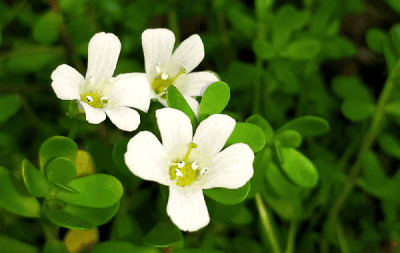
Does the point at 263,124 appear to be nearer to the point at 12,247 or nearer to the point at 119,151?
the point at 119,151

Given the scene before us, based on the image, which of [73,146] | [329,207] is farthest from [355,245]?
[73,146]

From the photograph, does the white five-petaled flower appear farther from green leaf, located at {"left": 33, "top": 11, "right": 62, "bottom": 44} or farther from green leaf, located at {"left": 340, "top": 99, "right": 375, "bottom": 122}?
green leaf, located at {"left": 340, "top": 99, "right": 375, "bottom": 122}

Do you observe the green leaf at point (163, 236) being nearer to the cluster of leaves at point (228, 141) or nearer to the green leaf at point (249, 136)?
the cluster of leaves at point (228, 141)

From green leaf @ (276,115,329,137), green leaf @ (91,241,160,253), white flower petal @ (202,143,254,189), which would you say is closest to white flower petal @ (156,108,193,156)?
white flower petal @ (202,143,254,189)

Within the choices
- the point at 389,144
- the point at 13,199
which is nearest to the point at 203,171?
the point at 13,199

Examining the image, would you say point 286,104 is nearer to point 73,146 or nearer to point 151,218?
point 151,218
